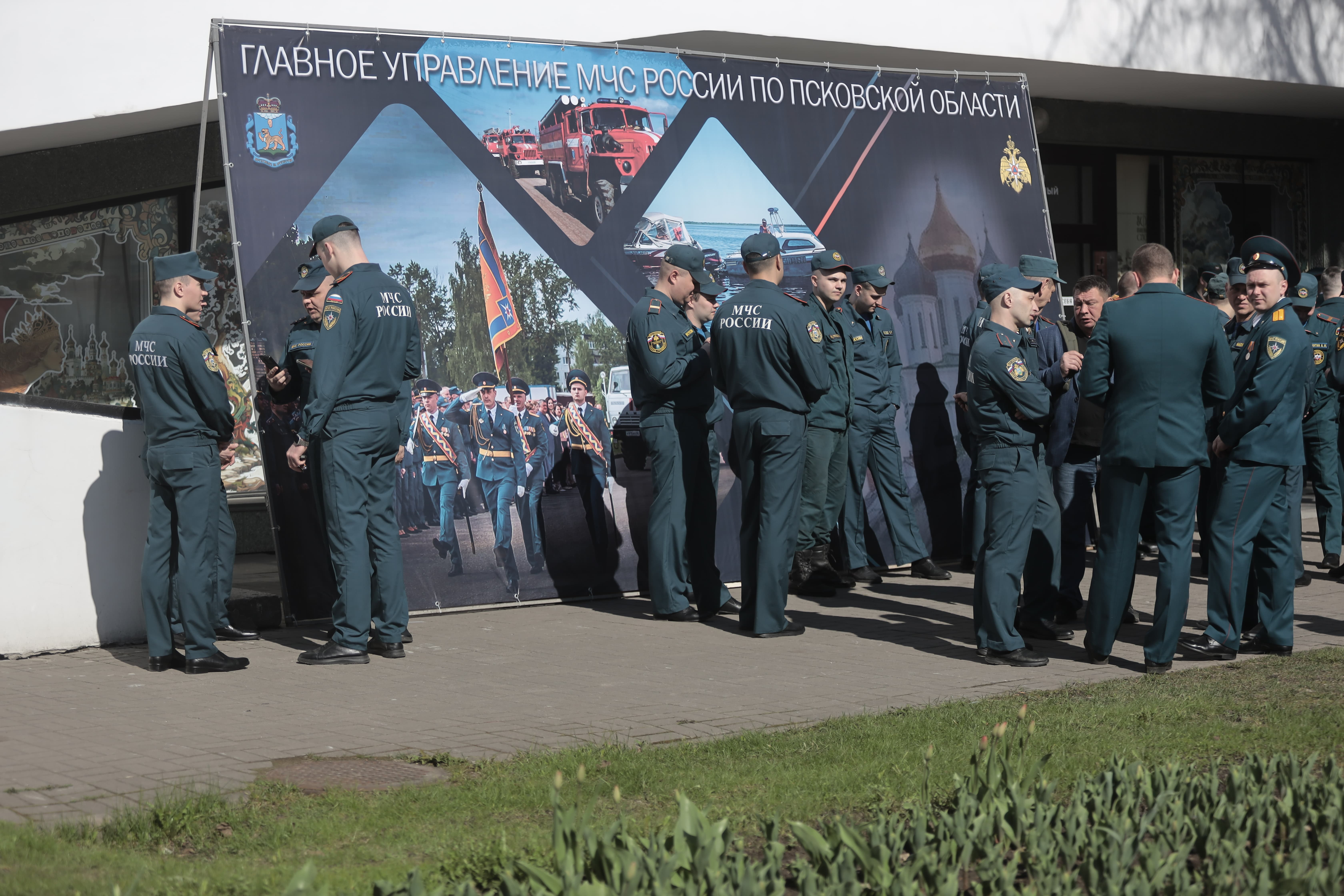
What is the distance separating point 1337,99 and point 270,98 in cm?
1313

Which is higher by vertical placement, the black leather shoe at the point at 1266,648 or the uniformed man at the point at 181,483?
the uniformed man at the point at 181,483

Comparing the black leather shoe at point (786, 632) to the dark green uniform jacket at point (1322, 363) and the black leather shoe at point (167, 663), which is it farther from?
the dark green uniform jacket at point (1322, 363)

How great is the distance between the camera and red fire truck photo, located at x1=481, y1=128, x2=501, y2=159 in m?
9.23

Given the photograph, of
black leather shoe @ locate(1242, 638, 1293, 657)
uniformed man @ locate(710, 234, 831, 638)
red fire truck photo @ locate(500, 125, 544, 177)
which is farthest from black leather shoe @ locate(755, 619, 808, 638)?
red fire truck photo @ locate(500, 125, 544, 177)

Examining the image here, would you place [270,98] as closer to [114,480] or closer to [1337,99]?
[114,480]

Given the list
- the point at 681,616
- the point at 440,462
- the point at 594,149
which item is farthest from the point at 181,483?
the point at 594,149

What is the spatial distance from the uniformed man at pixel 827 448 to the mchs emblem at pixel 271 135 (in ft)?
11.1

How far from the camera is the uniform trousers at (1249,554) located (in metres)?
7.19

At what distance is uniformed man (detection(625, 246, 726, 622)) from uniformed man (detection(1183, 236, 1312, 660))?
254 centimetres

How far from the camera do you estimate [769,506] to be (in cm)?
808

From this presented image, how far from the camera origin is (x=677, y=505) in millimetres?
8688

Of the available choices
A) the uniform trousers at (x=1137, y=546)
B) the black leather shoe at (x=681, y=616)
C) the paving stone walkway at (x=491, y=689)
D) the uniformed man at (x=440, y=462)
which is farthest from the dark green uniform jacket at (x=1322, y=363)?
the uniformed man at (x=440, y=462)

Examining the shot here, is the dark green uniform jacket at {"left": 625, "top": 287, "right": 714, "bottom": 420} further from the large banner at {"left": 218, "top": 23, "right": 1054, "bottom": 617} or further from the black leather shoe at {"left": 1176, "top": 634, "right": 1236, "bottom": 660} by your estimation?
the black leather shoe at {"left": 1176, "top": 634, "right": 1236, "bottom": 660}

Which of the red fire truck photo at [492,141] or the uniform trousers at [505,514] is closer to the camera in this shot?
the uniform trousers at [505,514]
